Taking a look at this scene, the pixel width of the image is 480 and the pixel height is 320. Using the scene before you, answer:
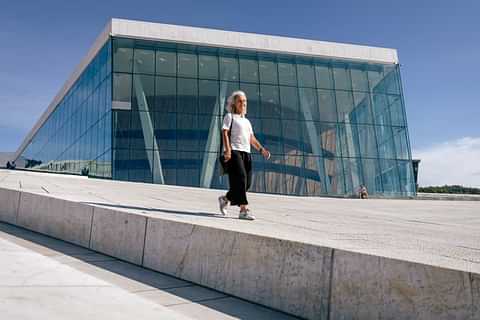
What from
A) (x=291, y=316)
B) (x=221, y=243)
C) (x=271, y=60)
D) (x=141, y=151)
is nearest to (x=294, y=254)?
(x=291, y=316)

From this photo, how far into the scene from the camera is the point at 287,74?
2653 centimetres

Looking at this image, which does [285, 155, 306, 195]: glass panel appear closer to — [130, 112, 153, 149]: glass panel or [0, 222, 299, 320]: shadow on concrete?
[130, 112, 153, 149]: glass panel

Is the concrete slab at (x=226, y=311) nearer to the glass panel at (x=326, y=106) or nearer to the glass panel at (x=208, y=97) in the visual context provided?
the glass panel at (x=208, y=97)

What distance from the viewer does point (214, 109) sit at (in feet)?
80.9

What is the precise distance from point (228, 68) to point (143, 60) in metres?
5.47

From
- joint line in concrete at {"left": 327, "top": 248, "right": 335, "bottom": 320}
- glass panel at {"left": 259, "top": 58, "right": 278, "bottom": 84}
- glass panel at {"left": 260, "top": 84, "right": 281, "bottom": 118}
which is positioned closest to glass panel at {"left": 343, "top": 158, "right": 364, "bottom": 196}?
glass panel at {"left": 260, "top": 84, "right": 281, "bottom": 118}

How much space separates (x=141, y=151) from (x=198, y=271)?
1985cm

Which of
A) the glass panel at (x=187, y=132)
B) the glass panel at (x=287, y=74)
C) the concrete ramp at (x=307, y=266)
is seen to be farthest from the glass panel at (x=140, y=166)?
the concrete ramp at (x=307, y=266)

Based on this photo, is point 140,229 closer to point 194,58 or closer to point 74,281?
point 74,281

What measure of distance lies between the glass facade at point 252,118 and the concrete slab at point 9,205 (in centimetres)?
1521

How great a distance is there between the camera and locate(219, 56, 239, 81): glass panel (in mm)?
25453

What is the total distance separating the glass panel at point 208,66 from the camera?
25.1 meters

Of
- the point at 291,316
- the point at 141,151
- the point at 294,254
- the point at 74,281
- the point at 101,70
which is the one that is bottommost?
the point at 291,316

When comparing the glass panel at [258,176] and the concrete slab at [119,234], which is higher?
the glass panel at [258,176]
